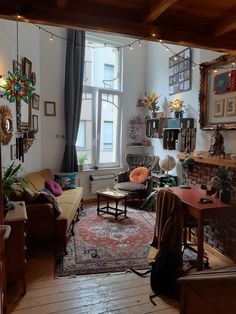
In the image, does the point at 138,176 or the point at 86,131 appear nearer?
the point at 138,176

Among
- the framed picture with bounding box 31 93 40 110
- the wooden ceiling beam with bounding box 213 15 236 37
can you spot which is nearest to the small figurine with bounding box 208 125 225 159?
the wooden ceiling beam with bounding box 213 15 236 37

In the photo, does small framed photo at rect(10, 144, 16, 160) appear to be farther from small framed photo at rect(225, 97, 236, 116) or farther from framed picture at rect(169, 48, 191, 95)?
framed picture at rect(169, 48, 191, 95)

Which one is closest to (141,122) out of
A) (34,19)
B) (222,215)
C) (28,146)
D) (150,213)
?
(150,213)

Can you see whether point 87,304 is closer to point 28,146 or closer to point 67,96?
point 28,146

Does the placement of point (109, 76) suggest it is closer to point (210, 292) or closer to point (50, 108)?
point (50, 108)

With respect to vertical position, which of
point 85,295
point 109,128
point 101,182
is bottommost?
point 85,295

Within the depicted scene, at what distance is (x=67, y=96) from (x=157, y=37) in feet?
10.2

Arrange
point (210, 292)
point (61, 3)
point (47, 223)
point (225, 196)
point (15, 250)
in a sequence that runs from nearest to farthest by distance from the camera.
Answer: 1. point (210, 292)
2. point (61, 3)
3. point (15, 250)
4. point (225, 196)
5. point (47, 223)

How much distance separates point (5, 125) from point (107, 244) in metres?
2.01

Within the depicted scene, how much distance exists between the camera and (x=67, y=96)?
5.00m

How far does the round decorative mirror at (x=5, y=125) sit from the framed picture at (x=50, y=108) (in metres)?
1.82

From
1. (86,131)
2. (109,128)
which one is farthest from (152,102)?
(86,131)

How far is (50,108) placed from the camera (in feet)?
16.3

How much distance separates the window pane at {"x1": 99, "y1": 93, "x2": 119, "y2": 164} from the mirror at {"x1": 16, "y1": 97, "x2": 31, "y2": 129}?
1948mm
